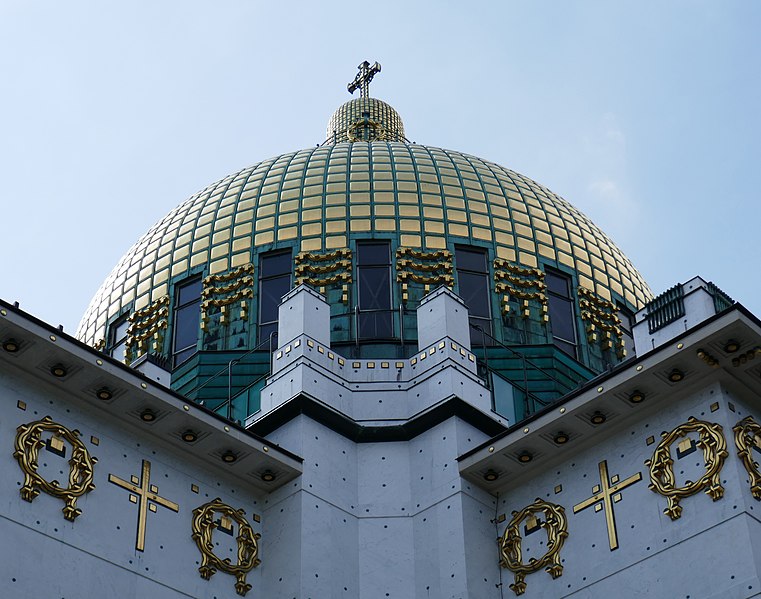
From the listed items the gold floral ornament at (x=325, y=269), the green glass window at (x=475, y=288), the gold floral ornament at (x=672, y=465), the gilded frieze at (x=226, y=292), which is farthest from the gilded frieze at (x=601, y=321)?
the gold floral ornament at (x=672, y=465)

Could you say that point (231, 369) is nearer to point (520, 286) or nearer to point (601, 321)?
point (520, 286)

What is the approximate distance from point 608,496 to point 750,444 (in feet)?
7.50

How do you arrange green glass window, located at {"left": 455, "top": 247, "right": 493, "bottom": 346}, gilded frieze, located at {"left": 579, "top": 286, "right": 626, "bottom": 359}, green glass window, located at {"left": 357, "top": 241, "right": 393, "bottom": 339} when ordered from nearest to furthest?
1. green glass window, located at {"left": 357, "top": 241, "right": 393, "bottom": 339}
2. green glass window, located at {"left": 455, "top": 247, "right": 493, "bottom": 346}
3. gilded frieze, located at {"left": 579, "top": 286, "right": 626, "bottom": 359}

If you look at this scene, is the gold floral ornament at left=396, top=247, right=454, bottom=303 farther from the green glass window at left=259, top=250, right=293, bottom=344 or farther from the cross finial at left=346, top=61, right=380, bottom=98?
the cross finial at left=346, top=61, right=380, bottom=98

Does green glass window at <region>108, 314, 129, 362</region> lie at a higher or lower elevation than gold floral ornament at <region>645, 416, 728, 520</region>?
higher

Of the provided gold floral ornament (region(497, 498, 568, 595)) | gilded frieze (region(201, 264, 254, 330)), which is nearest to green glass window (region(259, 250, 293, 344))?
gilded frieze (region(201, 264, 254, 330))

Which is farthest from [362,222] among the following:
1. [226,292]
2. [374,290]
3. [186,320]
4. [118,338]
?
[118,338]

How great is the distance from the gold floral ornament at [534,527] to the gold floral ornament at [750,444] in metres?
3.05

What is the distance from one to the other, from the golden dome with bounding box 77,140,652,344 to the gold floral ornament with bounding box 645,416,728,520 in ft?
36.4

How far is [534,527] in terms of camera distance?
79.9ft

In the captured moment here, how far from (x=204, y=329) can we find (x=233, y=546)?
904 cm

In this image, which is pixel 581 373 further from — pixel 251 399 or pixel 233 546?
pixel 233 546

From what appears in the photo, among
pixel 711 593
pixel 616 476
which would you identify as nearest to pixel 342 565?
pixel 616 476

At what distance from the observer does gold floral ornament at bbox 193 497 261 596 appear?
77.0 feet
